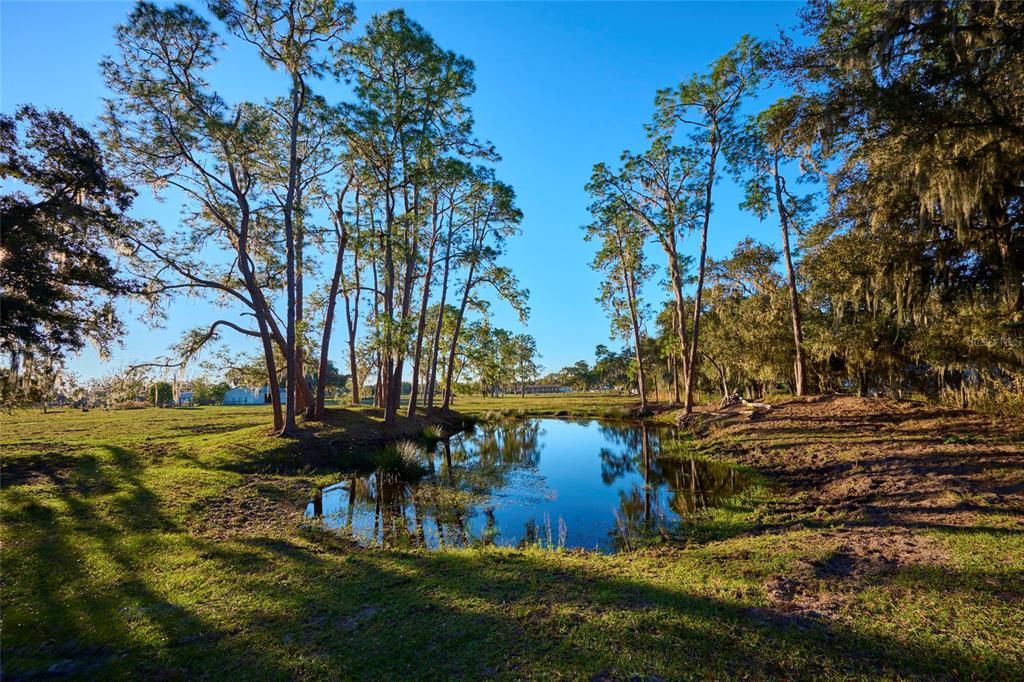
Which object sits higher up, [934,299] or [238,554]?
[934,299]

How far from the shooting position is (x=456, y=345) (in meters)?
25.9

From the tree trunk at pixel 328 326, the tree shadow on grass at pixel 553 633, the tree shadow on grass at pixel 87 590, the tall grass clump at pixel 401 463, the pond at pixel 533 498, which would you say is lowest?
the pond at pixel 533 498

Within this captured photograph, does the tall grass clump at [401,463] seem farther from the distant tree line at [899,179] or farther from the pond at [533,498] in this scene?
the distant tree line at [899,179]

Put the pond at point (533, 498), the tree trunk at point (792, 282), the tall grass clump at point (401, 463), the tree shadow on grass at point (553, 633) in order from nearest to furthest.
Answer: the tree shadow on grass at point (553, 633) < the pond at point (533, 498) < the tall grass clump at point (401, 463) < the tree trunk at point (792, 282)

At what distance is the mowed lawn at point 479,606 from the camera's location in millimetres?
3109

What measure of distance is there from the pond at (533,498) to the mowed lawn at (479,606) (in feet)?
3.24

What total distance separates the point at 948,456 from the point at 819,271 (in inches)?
407

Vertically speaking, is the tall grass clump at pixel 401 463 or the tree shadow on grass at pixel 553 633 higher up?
the tree shadow on grass at pixel 553 633

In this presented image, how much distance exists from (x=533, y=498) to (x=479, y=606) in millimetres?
5710

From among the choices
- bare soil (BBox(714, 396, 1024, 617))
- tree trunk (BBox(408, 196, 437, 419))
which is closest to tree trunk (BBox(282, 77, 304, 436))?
tree trunk (BBox(408, 196, 437, 419))

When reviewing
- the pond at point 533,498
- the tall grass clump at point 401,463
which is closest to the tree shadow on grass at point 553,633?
the pond at point 533,498

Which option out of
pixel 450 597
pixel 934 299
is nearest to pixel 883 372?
pixel 934 299

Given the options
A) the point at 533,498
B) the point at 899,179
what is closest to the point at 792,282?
the point at 899,179

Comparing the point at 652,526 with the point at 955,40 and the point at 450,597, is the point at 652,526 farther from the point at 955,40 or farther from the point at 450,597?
the point at 955,40
